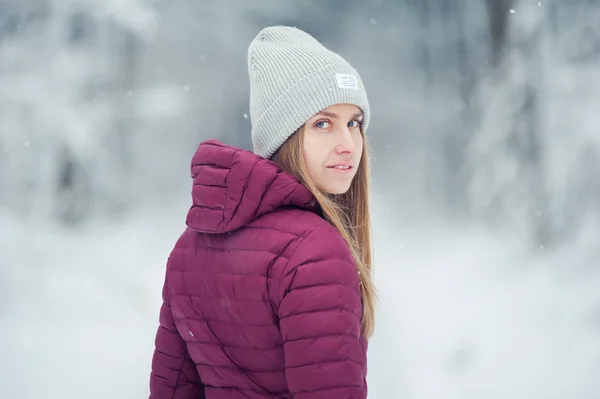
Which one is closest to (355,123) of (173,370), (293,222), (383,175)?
(293,222)

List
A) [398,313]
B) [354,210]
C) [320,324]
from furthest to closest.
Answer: [398,313] → [354,210] → [320,324]

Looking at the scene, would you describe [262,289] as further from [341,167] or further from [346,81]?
[346,81]

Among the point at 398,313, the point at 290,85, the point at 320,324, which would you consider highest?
the point at 290,85

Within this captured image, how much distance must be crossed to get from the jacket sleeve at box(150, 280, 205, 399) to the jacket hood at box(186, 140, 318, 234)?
25 cm

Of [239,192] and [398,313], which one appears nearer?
[239,192]

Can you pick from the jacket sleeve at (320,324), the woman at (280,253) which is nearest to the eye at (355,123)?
the woman at (280,253)

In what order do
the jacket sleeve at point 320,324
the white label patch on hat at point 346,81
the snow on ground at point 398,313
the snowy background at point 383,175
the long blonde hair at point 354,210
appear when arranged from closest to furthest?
the jacket sleeve at point 320,324, the long blonde hair at point 354,210, the white label patch on hat at point 346,81, the snow on ground at point 398,313, the snowy background at point 383,175

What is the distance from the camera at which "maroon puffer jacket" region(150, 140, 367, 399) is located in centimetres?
67

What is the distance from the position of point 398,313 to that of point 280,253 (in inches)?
96.3

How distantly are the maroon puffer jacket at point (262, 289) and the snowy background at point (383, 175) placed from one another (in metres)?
2.10

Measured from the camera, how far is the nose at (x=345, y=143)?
0.88m

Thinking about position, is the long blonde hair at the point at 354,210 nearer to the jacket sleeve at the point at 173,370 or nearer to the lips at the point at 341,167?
the lips at the point at 341,167

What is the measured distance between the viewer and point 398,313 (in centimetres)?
300

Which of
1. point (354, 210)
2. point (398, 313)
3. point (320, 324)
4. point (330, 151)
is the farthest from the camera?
point (398, 313)
